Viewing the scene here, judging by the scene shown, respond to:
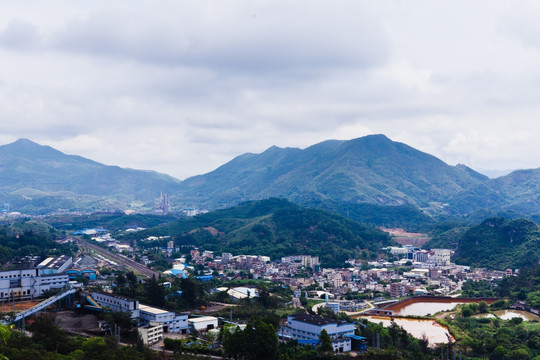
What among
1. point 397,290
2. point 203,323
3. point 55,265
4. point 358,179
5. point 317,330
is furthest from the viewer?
point 358,179

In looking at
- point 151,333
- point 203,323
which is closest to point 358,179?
point 203,323

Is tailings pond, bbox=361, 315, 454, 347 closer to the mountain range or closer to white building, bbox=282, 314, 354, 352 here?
white building, bbox=282, 314, 354, 352

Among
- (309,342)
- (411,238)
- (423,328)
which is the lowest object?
(423,328)

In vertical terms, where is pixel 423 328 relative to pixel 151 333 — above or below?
below

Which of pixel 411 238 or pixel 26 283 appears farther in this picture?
pixel 411 238

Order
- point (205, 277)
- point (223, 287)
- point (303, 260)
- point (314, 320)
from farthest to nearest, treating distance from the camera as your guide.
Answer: point (303, 260) → point (205, 277) → point (223, 287) → point (314, 320)

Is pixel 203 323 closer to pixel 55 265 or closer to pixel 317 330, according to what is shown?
pixel 317 330

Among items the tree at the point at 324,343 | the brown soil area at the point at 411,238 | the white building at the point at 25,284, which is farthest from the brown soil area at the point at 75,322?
the brown soil area at the point at 411,238
